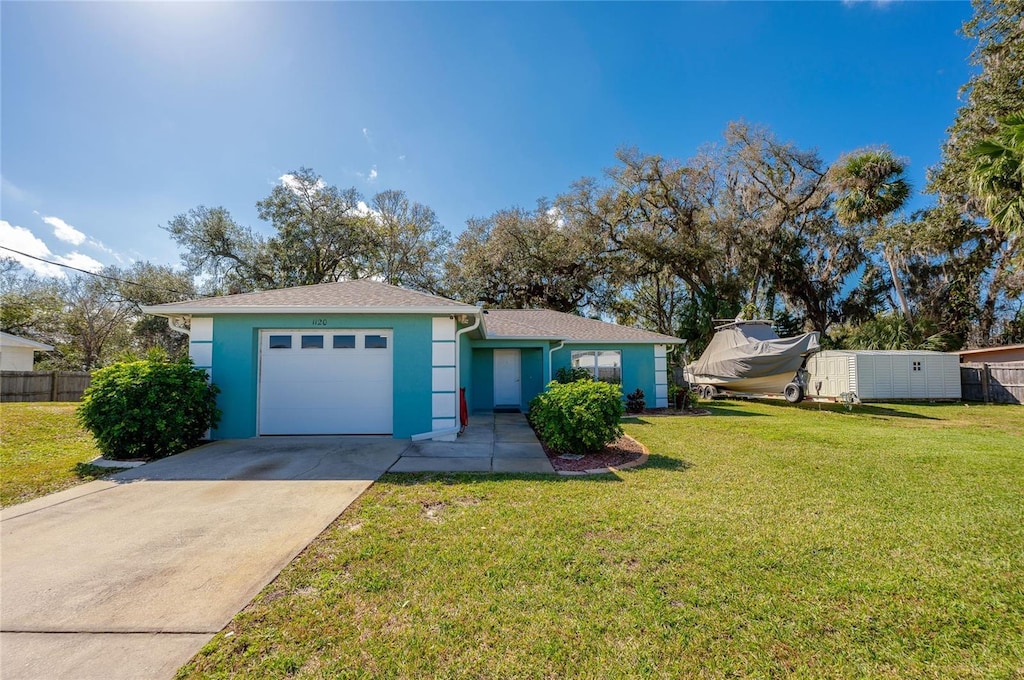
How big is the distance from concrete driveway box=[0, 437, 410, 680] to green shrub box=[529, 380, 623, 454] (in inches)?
106

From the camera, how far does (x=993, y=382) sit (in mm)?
15883

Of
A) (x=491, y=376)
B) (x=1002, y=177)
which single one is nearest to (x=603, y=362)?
(x=491, y=376)

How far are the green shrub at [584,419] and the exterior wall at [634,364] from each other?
22.2 feet

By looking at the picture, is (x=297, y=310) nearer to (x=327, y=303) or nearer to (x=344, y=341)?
(x=327, y=303)

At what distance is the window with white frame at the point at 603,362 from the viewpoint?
13.9 meters

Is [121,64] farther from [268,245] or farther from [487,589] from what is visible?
[268,245]

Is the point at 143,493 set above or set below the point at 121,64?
below

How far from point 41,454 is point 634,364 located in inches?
551

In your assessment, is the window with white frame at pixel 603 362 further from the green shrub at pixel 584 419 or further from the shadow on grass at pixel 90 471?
the shadow on grass at pixel 90 471

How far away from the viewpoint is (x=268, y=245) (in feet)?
73.6

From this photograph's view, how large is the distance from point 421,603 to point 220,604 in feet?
4.25

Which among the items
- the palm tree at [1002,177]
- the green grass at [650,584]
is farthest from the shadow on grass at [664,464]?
the palm tree at [1002,177]

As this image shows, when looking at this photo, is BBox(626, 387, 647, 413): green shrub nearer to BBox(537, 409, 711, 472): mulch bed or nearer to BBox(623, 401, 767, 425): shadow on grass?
BBox(623, 401, 767, 425): shadow on grass

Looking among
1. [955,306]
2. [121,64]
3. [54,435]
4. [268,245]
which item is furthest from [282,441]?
[955,306]
